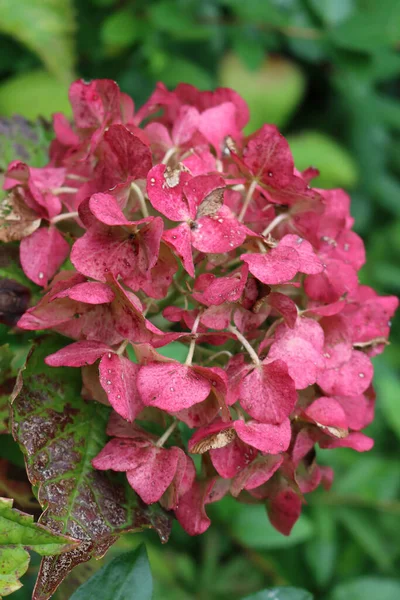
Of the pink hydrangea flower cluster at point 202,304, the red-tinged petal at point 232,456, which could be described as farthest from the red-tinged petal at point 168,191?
the red-tinged petal at point 232,456

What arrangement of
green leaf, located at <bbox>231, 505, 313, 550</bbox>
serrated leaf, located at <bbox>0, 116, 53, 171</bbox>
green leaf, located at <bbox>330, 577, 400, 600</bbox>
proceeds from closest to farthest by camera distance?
serrated leaf, located at <bbox>0, 116, 53, 171</bbox> < green leaf, located at <bbox>231, 505, 313, 550</bbox> < green leaf, located at <bbox>330, 577, 400, 600</bbox>

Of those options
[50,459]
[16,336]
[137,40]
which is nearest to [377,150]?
[137,40]

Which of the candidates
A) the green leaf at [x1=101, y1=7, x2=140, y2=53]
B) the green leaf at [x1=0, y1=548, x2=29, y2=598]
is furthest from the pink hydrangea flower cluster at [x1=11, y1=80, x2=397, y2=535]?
the green leaf at [x1=101, y1=7, x2=140, y2=53]

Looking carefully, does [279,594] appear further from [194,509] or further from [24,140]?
[24,140]

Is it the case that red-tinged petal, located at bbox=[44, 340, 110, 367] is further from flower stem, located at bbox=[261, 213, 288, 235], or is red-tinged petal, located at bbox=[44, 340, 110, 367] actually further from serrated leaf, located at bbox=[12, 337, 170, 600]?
flower stem, located at bbox=[261, 213, 288, 235]

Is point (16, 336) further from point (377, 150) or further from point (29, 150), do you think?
point (377, 150)
